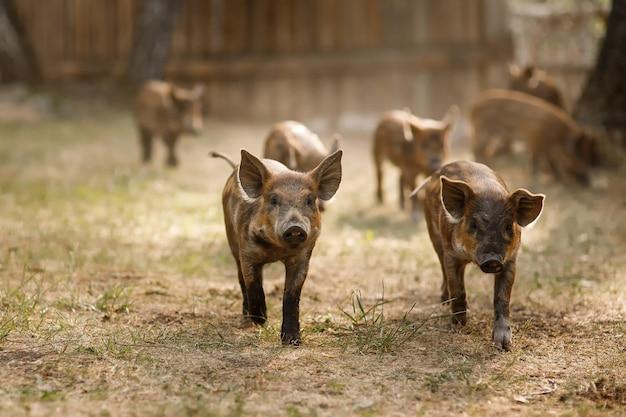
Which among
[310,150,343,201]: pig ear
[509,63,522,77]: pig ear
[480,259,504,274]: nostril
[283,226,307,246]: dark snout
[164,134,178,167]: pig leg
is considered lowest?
[164,134,178,167]: pig leg

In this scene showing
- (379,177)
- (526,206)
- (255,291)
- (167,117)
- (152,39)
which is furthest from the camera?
(152,39)

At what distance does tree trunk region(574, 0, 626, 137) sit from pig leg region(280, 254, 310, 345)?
8.14 m

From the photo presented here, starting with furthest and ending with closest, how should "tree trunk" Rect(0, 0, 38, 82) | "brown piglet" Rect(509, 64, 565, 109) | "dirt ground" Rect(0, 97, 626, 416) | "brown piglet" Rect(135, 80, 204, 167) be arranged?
"tree trunk" Rect(0, 0, 38, 82) → "brown piglet" Rect(509, 64, 565, 109) → "brown piglet" Rect(135, 80, 204, 167) → "dirt ground" Rect(0, 97, 626, 416)

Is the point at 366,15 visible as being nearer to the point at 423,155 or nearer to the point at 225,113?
the point at 225,113

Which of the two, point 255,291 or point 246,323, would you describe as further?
point 246,323

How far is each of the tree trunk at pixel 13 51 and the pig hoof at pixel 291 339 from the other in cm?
1510

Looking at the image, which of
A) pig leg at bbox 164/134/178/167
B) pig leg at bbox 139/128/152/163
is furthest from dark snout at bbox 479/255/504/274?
pig leg at bbox 139/128/152/163

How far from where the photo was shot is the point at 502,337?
5746 mm

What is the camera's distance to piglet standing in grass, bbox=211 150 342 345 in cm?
555

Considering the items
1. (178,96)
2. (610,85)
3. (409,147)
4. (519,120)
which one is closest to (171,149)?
(178,96)

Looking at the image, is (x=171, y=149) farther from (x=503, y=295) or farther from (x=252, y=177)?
(x=503, y=295)

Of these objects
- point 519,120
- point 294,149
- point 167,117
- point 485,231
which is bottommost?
point 167,117

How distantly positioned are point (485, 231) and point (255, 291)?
1.44 meters

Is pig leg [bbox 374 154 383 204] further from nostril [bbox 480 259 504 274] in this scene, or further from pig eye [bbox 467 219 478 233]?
nostril [bbox 480 259 504 274]
